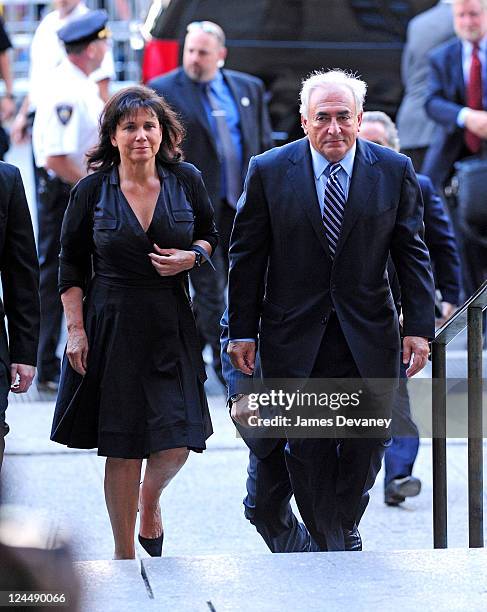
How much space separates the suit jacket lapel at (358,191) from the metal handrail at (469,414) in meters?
0.46

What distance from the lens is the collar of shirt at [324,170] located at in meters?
4.30

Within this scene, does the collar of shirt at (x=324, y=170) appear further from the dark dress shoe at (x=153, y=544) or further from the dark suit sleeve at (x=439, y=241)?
the dark suit sleeve at (x=439, y=241)

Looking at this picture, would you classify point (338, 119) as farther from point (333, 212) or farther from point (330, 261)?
point (330, 261)

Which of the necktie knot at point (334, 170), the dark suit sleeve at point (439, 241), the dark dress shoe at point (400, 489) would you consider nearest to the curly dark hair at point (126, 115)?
the necktie knot at point (334, 170)

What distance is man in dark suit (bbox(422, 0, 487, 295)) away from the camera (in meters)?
8.20

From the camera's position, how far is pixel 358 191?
168 inches

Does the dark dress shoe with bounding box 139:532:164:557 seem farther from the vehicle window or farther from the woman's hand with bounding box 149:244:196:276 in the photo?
the vehicle window

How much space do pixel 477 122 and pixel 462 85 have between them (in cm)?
30

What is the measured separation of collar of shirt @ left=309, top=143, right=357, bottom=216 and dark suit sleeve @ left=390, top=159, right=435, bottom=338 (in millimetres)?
175

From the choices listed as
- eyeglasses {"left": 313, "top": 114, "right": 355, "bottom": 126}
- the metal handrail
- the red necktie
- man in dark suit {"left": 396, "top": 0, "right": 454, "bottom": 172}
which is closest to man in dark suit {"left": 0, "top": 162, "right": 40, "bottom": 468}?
eyeglasses {"left": 313, "top": 114, "right": 355, "bottom": 126}

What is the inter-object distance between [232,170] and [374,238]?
337 cm

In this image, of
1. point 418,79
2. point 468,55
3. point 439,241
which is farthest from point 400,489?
point 418,79

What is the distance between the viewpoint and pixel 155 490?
4602 mm

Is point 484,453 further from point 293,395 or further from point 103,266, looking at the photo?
point 103,266
